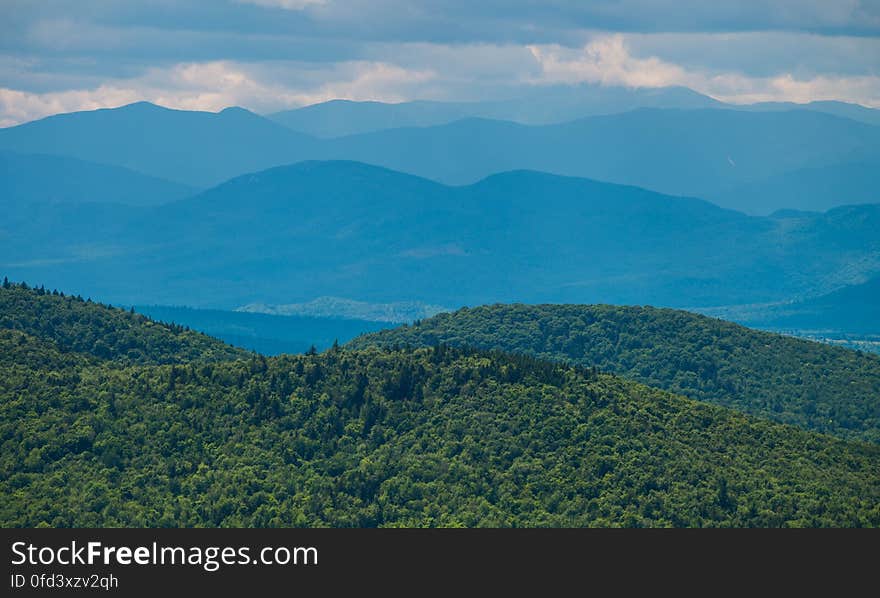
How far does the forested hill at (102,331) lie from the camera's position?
125 meters

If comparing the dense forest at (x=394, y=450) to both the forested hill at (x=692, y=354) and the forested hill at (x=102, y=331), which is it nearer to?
the forested hill at (x=102, y=331)

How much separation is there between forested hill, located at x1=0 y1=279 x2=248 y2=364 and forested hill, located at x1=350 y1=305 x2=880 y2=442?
67.5 ft

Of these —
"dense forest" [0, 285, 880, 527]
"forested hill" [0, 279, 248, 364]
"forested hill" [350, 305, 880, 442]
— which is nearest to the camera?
"dense forest" [0, 285, 880, 527]

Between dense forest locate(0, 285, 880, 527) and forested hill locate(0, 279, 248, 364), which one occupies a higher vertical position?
forested hill locate(0, 279, 248, 364)

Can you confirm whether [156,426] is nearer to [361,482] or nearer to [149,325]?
[361,482]

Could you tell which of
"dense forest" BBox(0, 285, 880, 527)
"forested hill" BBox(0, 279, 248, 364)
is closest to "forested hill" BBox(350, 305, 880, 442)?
"forested hill" BBox(0, 279, 248, 364)

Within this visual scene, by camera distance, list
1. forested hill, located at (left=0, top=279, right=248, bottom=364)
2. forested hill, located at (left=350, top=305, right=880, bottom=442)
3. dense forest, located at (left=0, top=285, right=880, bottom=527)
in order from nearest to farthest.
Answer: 1. dense forest, located at (left=0, top=285, right=880, bottom=527)
2. forested hill, located at (left=0, top=279, right=248, bottom=364)
3. forested hill, located at (left=350, top=305, right=880, bottom=442)

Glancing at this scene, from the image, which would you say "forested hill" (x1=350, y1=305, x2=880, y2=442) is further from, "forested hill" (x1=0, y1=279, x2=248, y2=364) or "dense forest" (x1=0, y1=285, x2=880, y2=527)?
"dense forest" (x1=0, y1=285, x2=880, y2=527)

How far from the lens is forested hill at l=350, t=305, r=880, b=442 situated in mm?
147875

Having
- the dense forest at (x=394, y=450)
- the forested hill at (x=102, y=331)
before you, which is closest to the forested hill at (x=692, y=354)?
the forested hill at (x=102, y=331)

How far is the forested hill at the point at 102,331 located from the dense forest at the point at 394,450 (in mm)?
19364

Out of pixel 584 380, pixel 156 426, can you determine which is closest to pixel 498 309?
pixel 584 380

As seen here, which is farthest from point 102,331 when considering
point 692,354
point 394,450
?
point 692,354

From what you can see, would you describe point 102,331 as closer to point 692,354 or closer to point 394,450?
point 394,450
